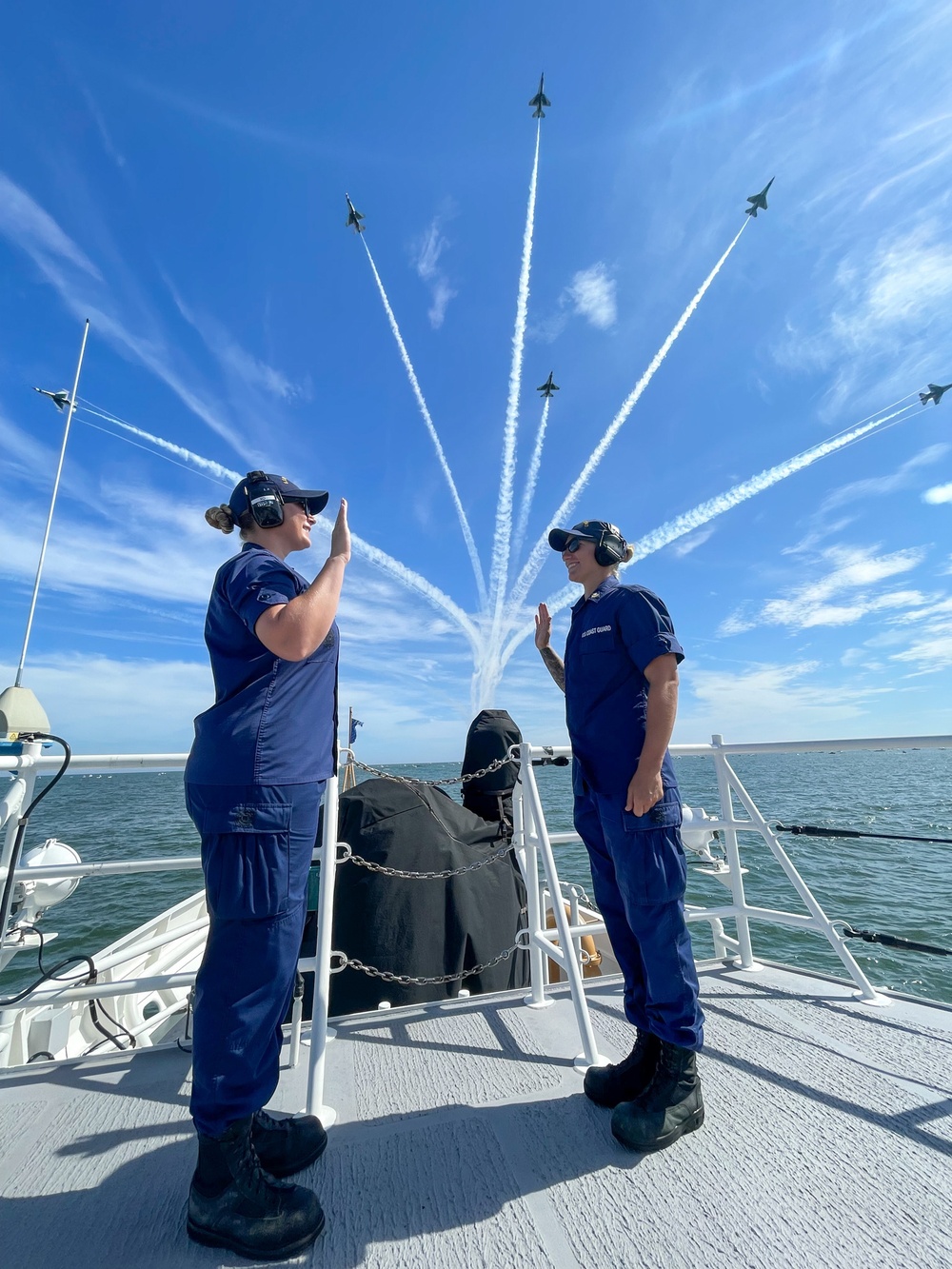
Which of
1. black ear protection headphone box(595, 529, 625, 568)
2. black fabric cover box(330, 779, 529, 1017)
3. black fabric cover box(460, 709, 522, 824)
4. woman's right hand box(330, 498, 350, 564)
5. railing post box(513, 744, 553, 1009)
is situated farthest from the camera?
black fabric cover box(460, 709, 522, 824)

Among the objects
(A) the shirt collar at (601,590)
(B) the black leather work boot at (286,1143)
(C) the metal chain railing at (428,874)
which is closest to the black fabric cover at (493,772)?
(C) the metal chain railing at (428,874)

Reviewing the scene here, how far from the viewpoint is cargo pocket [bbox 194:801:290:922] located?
154 centimetres

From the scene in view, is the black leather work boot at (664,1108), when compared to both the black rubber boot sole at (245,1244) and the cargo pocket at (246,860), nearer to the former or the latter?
the black rubber boot sole at (245,1244)

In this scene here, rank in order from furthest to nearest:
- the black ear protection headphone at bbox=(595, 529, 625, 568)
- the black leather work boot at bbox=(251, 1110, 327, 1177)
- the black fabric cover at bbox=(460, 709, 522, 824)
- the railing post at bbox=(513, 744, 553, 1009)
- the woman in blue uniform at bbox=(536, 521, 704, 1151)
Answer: the black fabric cover at bbox=(460, 709, 522, 824) → the railing post at bbox=(513, 744, 553, 1009) → the black ear protection headphone at bbox=(595, 529, 625, 568) → the woman in blue uniform at bbox=(536, 521, 704, 1151) → the black leather work boot at bbox=(251, 1110, 327, 1177)

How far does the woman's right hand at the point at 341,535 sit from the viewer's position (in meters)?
1.84

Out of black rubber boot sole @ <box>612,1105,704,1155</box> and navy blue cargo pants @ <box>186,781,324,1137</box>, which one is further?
black rubber boot sole @ <box>612,1105,704,1155</box>

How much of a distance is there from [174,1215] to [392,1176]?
0.60 m

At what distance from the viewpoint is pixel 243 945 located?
1554mm

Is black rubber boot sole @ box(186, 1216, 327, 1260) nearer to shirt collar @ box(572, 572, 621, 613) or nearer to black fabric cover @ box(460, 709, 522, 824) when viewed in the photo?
shirt collar @ box(572, 572, 621, 613)

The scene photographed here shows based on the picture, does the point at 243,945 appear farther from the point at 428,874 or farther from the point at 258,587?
the point at 428,874

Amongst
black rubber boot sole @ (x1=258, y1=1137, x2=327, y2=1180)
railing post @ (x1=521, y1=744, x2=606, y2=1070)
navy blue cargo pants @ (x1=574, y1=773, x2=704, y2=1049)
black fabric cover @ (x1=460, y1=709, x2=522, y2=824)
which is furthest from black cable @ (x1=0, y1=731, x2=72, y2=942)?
black fabric cover @ (x1=460, y1=709, x2=522, y2=824)

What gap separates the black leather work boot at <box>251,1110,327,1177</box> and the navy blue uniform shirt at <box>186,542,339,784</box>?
3.50ft

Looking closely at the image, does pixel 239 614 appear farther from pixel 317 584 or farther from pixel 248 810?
pixel 248 810

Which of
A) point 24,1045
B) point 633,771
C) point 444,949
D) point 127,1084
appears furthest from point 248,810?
point 24,1045
